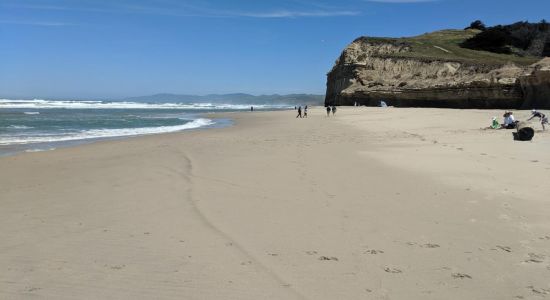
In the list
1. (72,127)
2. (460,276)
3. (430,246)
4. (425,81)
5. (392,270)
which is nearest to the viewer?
(460,276)

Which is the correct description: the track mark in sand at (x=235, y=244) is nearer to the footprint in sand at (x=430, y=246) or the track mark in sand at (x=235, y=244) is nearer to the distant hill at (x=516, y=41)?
the footprint in sand at (x=430, y=246)

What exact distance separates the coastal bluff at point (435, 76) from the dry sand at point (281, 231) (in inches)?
1140

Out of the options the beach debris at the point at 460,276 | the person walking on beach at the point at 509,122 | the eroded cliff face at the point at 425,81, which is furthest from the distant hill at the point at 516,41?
the beach debris at the point at 460,276

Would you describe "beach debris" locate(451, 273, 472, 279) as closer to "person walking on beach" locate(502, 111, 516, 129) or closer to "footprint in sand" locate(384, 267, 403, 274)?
"footprint in sand" locate(384, 267, 403, 274)

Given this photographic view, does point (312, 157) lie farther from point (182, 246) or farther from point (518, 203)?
point (182, 246)

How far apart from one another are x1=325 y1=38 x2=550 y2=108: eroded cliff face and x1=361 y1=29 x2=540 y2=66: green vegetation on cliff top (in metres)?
0.97

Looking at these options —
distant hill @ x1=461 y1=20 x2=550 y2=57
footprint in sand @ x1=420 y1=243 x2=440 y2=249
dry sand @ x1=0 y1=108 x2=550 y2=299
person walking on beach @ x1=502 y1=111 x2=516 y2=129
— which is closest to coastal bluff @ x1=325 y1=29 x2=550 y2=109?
distant hill @ x1=461 y1=20 x2=550 y2=57

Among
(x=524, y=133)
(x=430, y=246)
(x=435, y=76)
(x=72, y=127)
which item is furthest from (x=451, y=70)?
(x=430, y=246)

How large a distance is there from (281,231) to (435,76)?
49.2m

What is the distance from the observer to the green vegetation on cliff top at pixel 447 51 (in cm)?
5100

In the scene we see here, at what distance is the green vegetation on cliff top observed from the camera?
51.0 metres

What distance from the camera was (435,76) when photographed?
50469 millimetres

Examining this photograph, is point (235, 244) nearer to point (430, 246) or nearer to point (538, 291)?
point (430, 246)

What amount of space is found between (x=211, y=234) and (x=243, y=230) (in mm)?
405
